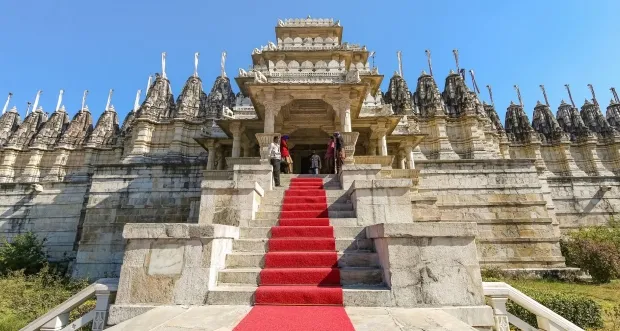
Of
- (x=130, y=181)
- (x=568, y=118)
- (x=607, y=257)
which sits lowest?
(x=607, y=257)

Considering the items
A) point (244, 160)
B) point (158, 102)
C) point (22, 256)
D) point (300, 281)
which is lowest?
point (22, 256)

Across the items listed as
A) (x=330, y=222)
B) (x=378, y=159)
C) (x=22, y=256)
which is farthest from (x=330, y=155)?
(x=22, y=256)

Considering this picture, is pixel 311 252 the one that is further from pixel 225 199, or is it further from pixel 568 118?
pixel 568 118

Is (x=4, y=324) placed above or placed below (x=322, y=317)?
below

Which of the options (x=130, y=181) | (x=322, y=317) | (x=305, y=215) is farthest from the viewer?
(x=130, y=181)

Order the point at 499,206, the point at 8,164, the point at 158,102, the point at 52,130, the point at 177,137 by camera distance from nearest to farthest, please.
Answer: the point at 499,206 < the point at 177,137 < the point at 158,102 < the point at 8,164 < the point at 52,130

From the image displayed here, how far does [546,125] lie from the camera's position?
37312mm

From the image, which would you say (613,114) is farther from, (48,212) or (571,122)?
(48,212)

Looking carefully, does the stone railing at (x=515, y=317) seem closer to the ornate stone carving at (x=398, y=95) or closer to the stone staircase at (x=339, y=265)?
the stone staircase at (x=339, y=265)

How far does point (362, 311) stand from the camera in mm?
3930

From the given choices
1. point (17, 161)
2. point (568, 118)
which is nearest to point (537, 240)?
point (568, 118)

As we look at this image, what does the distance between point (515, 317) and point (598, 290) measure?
477 inches

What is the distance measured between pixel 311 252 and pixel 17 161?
142ft

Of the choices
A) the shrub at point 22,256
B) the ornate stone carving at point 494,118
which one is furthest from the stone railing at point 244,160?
the ornate stone carving at point 494,118
